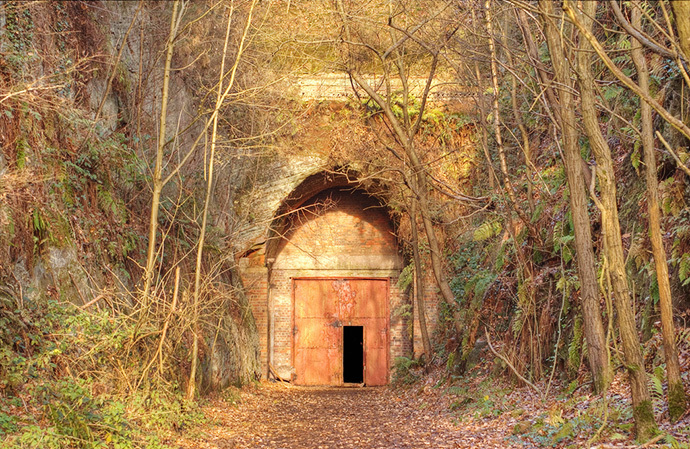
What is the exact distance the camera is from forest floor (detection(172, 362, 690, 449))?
5.75 metres

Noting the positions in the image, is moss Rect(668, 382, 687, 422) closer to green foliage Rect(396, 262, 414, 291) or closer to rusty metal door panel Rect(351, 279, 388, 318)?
green foliage Rect(396, 262, 414, 291)

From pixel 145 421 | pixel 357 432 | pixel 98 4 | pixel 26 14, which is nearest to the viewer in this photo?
pixel 145 421

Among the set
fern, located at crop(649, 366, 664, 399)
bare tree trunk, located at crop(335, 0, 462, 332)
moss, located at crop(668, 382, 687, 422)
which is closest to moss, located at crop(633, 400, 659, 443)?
moss, located at crop(668, 382, 687, 422)

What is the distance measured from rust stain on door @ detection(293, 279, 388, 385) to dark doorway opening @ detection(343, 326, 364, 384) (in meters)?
2.76

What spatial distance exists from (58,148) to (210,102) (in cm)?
523

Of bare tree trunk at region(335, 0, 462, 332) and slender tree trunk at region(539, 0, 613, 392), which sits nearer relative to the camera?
slender tree trunk at region(539, 0, 613, 392)

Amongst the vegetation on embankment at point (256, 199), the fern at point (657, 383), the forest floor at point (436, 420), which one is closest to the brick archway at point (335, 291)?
the vegetation on embankment at point (256, 199)

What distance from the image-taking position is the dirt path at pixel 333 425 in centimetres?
715

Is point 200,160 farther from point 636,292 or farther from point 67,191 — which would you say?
point 636,292

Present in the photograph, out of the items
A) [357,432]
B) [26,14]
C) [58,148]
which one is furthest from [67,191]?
[357,432]

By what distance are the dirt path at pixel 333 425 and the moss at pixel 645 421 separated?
1680 millimetres

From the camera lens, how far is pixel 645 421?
486 centimetres

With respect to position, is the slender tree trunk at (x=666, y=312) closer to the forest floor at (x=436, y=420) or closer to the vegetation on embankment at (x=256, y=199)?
the vegetation on embankment at (x=256, y=199)

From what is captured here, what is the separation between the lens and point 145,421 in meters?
6.61
